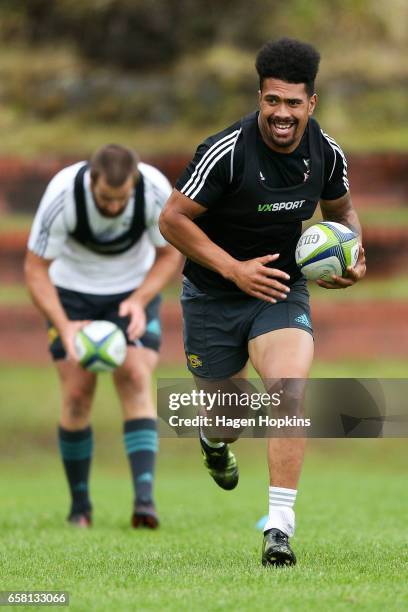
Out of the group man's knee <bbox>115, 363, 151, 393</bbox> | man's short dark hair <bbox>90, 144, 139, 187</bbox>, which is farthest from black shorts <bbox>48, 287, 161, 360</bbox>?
man's short dark hair <bbox>90, 144, 139, 187</bbox>

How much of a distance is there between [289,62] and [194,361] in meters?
1.63

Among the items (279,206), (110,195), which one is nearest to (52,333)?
(110,195)

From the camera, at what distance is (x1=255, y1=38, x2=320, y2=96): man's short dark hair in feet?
18.6

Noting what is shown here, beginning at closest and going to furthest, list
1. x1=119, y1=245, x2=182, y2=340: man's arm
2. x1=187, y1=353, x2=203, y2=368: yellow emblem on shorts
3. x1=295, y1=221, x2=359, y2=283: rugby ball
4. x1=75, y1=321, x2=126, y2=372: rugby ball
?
x1=295, y1=221, x2=359, y2=283: rugby ball → x1=187, y1=353, x2=203, y2=368: yellow emblem on shorts → x1=75, y1=321, x2=126, y2=372: rugby ball → x1=119, y1=245, x2=182, y2=340: man's arm

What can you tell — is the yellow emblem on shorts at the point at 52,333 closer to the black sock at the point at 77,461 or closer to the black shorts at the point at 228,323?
the black sock at the point at 77,461

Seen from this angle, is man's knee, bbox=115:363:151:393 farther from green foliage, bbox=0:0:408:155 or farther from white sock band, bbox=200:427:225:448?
green foliage, bbox=0:0:408:155

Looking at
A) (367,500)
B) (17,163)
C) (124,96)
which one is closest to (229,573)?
(367,500)

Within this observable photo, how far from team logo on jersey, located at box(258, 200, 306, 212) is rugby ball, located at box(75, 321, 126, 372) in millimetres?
2081

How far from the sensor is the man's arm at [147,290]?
8.00 metres

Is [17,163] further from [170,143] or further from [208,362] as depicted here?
[208,362]

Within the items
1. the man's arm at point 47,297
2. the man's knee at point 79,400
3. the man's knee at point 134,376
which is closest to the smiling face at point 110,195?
the man's arm at point 47,297

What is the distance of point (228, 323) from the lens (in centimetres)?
623
